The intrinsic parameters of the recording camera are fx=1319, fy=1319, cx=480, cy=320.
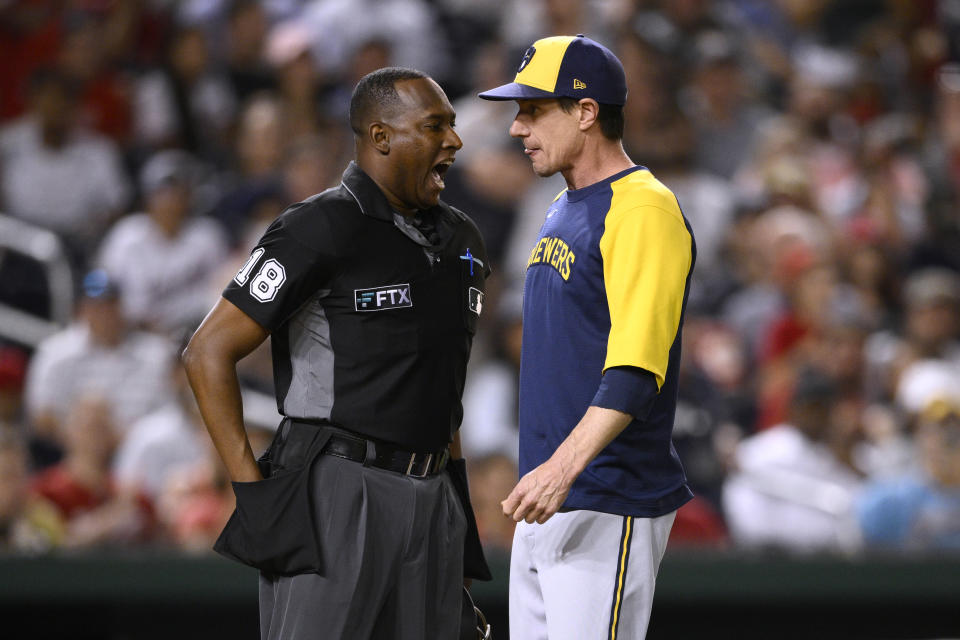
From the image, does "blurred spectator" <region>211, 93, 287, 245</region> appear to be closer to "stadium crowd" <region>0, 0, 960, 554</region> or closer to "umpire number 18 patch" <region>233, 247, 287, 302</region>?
"stadium crowd" <region>0, 0, 960, 554</region>

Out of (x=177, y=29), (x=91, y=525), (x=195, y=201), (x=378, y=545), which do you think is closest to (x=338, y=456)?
(x=378, y=545)

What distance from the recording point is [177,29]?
9125 millimetres

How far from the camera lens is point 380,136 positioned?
301 centimetres

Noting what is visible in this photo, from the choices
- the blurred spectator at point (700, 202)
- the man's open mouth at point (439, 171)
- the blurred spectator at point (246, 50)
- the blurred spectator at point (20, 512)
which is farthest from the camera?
the blurred spectator at point (246, 50)

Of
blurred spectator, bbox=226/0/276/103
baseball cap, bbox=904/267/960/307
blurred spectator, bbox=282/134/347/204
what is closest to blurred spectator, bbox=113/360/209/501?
blurred spectator, bbox=282/134/347/204

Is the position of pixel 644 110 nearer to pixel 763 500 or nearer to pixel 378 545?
pixel 763 500

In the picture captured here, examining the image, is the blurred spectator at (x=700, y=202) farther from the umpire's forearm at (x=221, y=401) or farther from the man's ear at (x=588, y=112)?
the umpire's forearm at (x=221, y=401)

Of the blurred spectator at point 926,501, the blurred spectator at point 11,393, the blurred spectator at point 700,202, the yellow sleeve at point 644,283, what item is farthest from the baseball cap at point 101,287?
the yellow sleeve at point 644,283

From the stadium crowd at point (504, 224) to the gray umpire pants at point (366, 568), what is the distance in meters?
2.66

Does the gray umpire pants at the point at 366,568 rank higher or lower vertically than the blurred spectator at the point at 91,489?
lower

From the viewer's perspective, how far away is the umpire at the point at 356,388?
Answer: 2.90 metres

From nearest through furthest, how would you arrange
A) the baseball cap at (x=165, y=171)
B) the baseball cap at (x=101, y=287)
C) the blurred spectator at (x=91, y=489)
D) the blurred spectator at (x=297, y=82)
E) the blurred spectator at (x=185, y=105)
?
the blurred spectator at (x=91, y=489)
the baseball cap at (x=101, y=287)
the baseball cap at (x=165, y=171)
the blurred spectator at (x=297, y=82)
the blurred spectator at (x=185, y=105)

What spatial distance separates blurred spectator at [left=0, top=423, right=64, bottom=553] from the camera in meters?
5.66

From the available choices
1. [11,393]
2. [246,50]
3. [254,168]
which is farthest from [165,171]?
[11,393]
